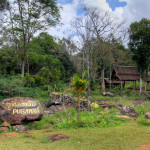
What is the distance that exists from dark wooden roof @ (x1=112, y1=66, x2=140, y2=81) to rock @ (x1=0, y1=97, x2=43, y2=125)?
1611cm

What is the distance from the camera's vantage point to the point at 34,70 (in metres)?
24.3

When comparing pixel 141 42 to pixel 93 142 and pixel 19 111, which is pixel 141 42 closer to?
pixel 19 111

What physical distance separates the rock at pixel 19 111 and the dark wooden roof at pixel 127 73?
1611 cm

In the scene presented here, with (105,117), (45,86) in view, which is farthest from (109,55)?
(105,117)

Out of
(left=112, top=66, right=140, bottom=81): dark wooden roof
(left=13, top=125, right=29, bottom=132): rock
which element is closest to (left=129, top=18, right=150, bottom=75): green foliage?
(left=112, top=66, right=140, bottom=81): dark wooden roof

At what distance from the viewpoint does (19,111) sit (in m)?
9.06

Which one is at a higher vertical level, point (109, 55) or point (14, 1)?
point (14, 1)

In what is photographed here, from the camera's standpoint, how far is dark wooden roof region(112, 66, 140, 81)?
23797mm

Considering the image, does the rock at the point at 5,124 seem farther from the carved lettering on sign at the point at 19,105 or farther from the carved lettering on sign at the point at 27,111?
the carved lettering on sign at the point at 19,105

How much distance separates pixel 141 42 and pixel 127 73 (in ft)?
14.7

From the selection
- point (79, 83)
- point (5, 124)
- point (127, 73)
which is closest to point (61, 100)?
point (5, 124)

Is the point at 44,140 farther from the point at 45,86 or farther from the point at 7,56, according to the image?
the point at 7,56

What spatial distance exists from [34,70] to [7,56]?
17.4ft

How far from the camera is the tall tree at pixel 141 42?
2116cm
